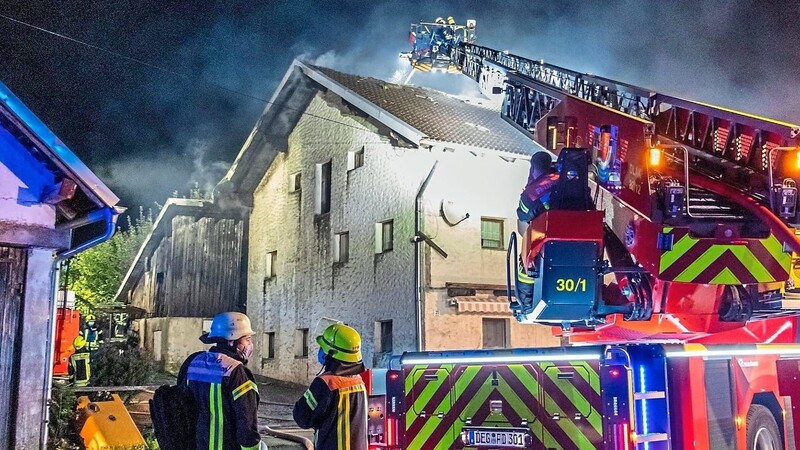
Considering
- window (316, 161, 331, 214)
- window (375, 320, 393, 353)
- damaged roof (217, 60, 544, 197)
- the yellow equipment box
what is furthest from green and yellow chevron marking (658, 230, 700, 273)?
window (316, 161, 331, 214)

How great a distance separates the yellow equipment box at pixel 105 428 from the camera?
912 centimetres

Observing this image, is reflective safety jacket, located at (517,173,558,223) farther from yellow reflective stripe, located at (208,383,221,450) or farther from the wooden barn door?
the wooden barn door

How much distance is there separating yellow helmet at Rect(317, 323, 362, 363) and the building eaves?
4.55m

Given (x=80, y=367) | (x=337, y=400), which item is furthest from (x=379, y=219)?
(x=337, y=400)

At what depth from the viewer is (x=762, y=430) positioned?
6.02 m

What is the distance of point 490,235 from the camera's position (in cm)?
1548

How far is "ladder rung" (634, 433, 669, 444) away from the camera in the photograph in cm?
479

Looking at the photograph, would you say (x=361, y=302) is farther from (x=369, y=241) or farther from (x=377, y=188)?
(x=377, y=188)

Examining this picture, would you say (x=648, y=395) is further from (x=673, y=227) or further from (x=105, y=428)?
(x=105, y=428)

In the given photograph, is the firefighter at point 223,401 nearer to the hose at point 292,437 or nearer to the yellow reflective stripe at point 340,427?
the yellow reflective stripe at point 340,427

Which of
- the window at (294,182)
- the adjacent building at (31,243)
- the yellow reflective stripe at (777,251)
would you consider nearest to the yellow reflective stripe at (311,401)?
the yellow reflective stripe at (777,251)

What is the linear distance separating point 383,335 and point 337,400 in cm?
1169

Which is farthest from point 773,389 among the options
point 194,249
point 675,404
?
point 194,249

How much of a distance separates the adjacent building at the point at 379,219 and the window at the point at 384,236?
3 centimetres
